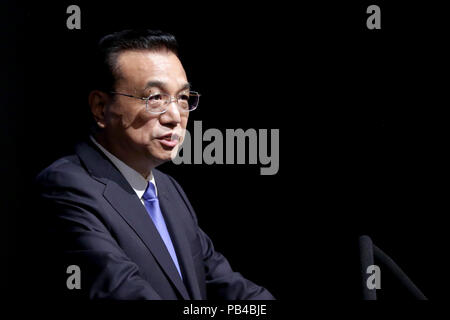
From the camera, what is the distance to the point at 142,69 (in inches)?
67.6

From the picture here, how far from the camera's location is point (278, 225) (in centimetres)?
224

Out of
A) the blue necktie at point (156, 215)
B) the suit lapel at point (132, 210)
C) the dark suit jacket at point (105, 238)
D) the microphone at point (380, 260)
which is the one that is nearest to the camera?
the dark suit jacket at point (105, 238)

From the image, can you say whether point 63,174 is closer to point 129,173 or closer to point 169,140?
point 129,173

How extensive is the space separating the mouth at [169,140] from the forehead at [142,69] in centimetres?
14

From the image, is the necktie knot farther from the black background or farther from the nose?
the black background

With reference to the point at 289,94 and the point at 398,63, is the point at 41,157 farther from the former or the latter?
the point at 398,63

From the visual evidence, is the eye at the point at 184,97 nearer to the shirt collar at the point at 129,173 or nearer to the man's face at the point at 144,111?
the man's face at the point at 144,111

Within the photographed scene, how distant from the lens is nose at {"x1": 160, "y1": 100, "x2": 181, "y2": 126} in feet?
5.70

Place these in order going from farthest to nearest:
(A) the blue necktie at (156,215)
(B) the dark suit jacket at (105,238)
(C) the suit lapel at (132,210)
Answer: (A) the blue necktie at (156,215)
(C) the suit lapel at (132,210)
(B) the dark suit jacket at (105,238)

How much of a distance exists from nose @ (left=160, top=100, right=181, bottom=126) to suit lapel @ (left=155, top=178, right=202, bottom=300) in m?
0.26

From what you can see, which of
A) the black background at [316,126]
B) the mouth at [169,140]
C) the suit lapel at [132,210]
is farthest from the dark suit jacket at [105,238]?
the black background at [316,126]

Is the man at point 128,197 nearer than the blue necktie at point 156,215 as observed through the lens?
Yes

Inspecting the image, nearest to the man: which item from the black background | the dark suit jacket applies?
the dark suit jacket

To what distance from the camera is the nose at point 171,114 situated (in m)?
1.74
